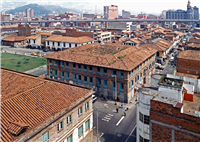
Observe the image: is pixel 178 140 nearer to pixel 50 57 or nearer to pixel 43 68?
pixel 50 57

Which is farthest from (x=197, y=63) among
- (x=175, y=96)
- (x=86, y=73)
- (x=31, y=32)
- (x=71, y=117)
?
(x=31, y=32)

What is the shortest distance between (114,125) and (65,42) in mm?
71845

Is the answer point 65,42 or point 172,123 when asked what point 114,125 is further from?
point 65,42

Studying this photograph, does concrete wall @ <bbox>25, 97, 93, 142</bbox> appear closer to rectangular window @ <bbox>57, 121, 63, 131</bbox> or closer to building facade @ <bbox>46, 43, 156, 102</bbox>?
rectangular window @ <bbox>57, 121, 63, 131</bbox>

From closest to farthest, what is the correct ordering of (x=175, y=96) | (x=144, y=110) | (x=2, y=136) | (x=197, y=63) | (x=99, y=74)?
(x=2, y=136) < (x=175, y=96) < (x=144, y=110) < (x=197, y=63) < (x=99, y=74)

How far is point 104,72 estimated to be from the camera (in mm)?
43875

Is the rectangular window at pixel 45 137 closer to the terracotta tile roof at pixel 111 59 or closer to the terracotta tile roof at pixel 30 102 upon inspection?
the terracotta tile roof at pixel 30 102

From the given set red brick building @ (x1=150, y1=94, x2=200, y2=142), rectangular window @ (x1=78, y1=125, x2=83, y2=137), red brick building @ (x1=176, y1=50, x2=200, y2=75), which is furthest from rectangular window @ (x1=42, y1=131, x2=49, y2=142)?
red brick building @ (x1=176, y1=50, x2=200, y2=75)

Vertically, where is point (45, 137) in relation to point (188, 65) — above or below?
below

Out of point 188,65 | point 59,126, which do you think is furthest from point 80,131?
point 188,65

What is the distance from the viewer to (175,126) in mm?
16688

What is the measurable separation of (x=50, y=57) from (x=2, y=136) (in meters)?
36.8

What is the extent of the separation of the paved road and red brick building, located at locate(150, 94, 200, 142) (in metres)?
12.7

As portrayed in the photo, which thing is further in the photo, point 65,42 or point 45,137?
point 65,42
